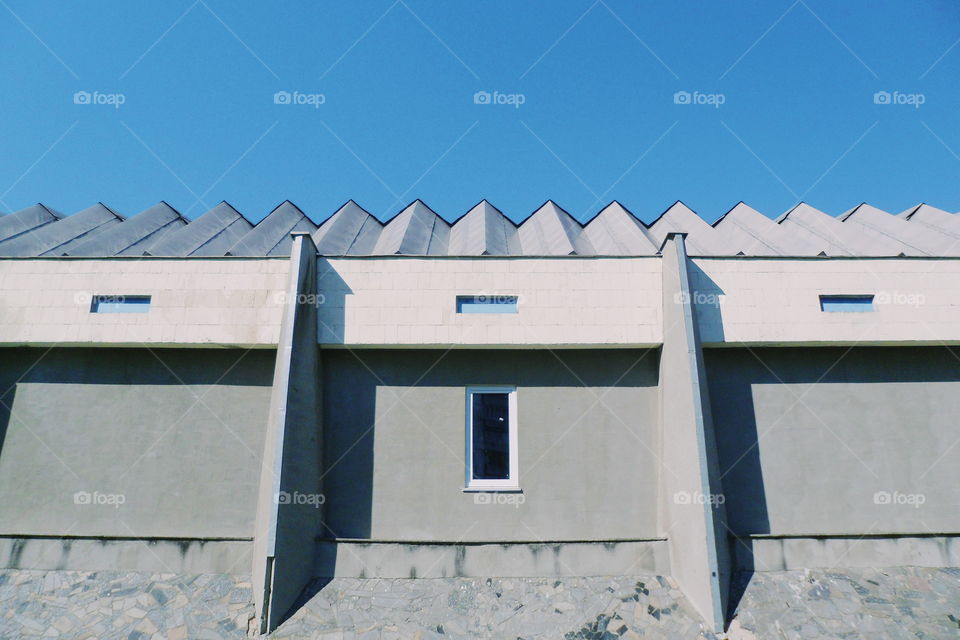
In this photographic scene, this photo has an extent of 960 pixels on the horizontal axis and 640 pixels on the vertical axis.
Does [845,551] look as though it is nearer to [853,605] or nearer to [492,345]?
[853,605]

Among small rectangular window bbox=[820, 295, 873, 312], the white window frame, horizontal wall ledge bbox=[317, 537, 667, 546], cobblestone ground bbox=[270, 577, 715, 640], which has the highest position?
small rectangular window bbox=[820, 295, 873, 312]

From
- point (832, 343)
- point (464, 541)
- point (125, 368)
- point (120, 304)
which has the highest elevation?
point (120, 304)

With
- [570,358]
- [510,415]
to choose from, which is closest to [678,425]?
[570,358]

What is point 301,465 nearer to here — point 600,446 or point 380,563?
point 380,563

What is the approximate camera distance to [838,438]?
7844 millimetres

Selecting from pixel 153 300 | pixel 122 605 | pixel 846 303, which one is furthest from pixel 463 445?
pixel 846 303

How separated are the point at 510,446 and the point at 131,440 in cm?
533

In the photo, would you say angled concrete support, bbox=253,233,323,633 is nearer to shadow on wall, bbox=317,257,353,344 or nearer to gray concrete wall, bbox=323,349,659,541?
shadow on wall, bbox=317,257,353,344

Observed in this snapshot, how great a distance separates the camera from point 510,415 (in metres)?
8.03

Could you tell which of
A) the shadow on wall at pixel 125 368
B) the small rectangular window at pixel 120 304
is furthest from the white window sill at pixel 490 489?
the small rectangular window at pixel 120 304

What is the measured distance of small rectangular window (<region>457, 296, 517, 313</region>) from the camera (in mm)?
8188

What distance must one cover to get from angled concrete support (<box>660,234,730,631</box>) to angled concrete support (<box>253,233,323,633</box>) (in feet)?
15.2

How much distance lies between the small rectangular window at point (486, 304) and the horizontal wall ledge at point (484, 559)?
10.3 ft

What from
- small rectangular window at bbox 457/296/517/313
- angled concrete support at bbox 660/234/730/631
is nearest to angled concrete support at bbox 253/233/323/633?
small rectangular window at bbox 457/296/517/313
